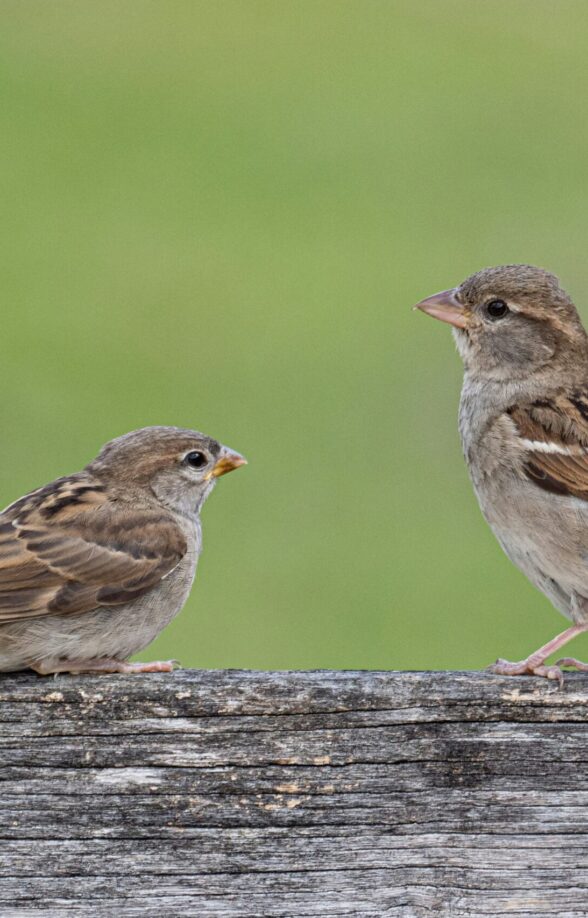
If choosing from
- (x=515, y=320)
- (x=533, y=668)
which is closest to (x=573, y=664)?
(x=533, y=668)

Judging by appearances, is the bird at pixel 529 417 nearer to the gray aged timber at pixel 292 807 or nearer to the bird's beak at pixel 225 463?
the bird's beak at pixel 225 463

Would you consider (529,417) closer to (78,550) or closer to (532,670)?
(78,550)

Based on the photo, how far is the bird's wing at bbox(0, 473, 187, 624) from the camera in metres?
3.73

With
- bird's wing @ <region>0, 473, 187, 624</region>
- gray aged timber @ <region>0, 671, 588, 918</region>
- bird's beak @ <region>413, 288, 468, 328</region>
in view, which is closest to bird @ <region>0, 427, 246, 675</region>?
bird's wing @ <region>0, 473, 187, 624</region>

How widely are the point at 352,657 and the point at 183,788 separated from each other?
20.8 ft

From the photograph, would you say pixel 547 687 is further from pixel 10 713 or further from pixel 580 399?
pixel 580 399

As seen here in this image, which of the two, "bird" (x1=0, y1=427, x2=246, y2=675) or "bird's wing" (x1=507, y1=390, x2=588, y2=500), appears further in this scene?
"bird's wing" (x1=507, y1=390, x2=588, y2=500)

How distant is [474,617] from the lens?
9602 mm

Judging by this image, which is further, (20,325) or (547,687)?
(20,325)

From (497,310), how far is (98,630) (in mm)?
2047

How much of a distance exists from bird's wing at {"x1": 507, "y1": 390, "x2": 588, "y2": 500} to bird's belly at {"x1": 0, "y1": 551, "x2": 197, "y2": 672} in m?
1.26

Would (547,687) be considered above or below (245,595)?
below

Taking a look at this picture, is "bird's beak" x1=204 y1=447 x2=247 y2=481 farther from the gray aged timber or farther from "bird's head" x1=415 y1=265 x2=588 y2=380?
the gray aged timber

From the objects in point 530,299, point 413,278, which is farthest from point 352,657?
point 413,278
